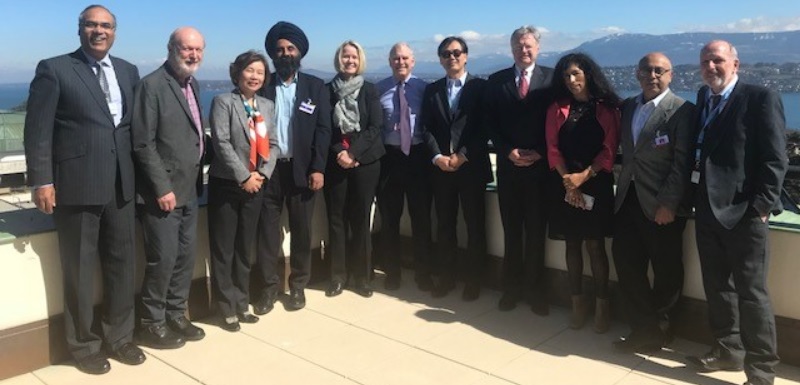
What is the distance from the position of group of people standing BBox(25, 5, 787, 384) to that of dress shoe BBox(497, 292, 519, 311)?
0.01 m

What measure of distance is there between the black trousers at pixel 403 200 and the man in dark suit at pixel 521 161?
22.3 inches

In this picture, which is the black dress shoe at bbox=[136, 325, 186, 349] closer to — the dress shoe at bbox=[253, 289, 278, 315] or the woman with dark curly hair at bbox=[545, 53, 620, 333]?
the dress shoe at bbox=[253, 289, 278, 315]

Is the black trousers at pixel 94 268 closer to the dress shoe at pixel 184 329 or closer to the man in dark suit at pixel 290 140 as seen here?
the dress shoe at pixel 184 329

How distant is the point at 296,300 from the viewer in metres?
4.07

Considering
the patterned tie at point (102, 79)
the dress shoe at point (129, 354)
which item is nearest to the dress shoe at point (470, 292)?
the dress shoe at point (129, 354)

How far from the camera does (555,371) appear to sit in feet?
10.3

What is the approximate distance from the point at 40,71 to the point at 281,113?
54.6 inches

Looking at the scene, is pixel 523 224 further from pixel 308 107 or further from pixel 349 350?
pixel 308 107

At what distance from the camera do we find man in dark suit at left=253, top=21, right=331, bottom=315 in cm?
383

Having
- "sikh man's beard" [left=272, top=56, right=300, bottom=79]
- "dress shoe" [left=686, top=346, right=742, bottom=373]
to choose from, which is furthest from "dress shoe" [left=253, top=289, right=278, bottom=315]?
"dress shoe" [left=686, top=346, right=742, bottom=373]

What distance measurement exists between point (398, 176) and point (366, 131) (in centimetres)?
44

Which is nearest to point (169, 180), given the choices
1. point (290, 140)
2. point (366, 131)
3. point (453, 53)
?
point (290, 140)

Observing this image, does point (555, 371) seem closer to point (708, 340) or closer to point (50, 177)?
point (708, 340)

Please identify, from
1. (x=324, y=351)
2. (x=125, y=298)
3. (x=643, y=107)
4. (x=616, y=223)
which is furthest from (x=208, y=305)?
(x=643, y=107)
